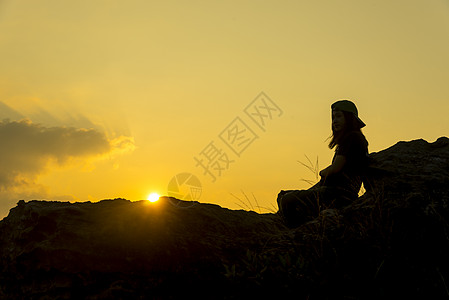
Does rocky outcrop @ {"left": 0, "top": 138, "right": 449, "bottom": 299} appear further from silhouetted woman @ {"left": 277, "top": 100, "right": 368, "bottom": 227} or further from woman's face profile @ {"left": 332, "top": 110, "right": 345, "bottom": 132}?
woman's face profile @ {"left": 332, "top": 110, "right": 345, "bottom": 132}

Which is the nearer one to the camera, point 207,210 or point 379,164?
point 207,210

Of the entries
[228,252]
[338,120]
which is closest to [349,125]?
[338,120]

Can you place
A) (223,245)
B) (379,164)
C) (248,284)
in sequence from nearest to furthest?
(248,284) < (223,245) < (379,164)

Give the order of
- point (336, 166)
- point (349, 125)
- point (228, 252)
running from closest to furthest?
1. point (228, 252)
2. point (336, 166)
3. point (349, 125)

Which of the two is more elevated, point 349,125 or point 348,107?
point 348,107

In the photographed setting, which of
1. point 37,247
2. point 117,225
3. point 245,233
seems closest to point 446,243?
point 245,233

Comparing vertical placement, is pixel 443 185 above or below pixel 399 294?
above

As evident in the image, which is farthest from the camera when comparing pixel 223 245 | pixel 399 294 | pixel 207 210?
pixel 207 210

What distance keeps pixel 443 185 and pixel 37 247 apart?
4.46 metres

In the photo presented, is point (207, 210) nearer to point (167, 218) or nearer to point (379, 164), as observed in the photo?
point (167, 218)

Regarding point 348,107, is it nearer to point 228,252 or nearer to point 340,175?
point 340,175

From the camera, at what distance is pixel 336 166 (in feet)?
17.9

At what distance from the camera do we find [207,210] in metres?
5.21

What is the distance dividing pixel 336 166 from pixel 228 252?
6.91 ft
